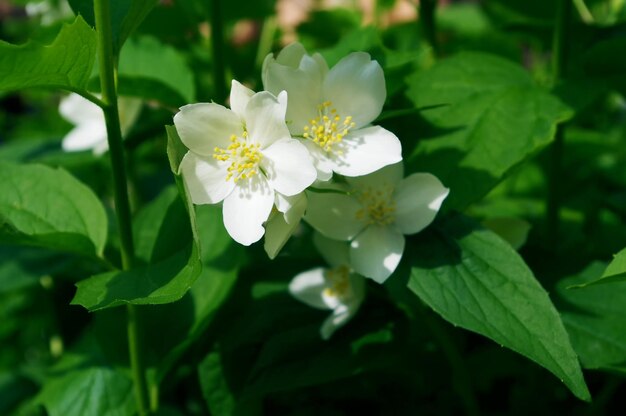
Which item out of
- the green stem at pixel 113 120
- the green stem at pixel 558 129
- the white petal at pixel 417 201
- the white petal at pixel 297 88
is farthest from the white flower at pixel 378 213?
the green stem at pixel 558 129

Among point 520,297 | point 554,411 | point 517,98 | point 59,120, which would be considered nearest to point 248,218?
point 520,297

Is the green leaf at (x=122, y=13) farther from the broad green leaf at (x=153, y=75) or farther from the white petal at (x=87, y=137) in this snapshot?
the white petal at (x=87, y=137)

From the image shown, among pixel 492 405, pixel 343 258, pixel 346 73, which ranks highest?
pixel 346 73

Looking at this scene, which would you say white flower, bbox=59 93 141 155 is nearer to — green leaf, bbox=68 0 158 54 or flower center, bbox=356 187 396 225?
green leaf, bbox=68 0 158 54

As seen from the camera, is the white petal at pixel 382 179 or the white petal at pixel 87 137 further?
the white petal at pixel 87 137

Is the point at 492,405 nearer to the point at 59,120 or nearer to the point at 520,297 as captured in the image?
the point at 520,297

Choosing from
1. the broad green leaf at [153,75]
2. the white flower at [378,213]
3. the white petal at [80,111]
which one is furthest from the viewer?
the white petal at [80,111]

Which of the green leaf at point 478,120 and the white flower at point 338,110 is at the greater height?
the white flower at point 338,110
